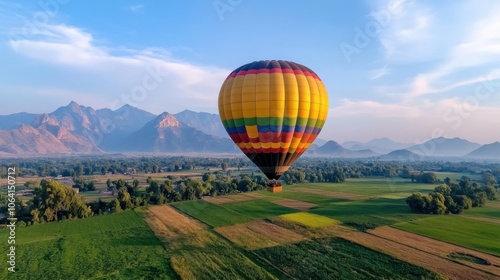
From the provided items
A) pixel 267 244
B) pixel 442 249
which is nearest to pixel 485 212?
pixel 442 249

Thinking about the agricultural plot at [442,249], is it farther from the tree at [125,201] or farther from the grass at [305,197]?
the tree at [125,201]

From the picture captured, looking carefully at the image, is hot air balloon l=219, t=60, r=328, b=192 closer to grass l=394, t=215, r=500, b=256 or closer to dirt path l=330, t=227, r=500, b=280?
dirt path l=330, t=227, r=500, b=280

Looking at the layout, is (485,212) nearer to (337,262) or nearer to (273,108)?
(337,262)

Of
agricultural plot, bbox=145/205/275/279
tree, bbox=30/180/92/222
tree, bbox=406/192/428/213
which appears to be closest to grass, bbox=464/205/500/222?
tree, bbox=406/192/428/213

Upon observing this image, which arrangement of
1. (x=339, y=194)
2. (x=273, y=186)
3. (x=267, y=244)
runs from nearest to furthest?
(x=273, y=186)
(x=267, y=244)
(x=339, y=194)

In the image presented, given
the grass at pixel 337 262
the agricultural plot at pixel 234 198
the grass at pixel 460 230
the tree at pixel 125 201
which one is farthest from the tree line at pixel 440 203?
the tree at pixel 125 201
